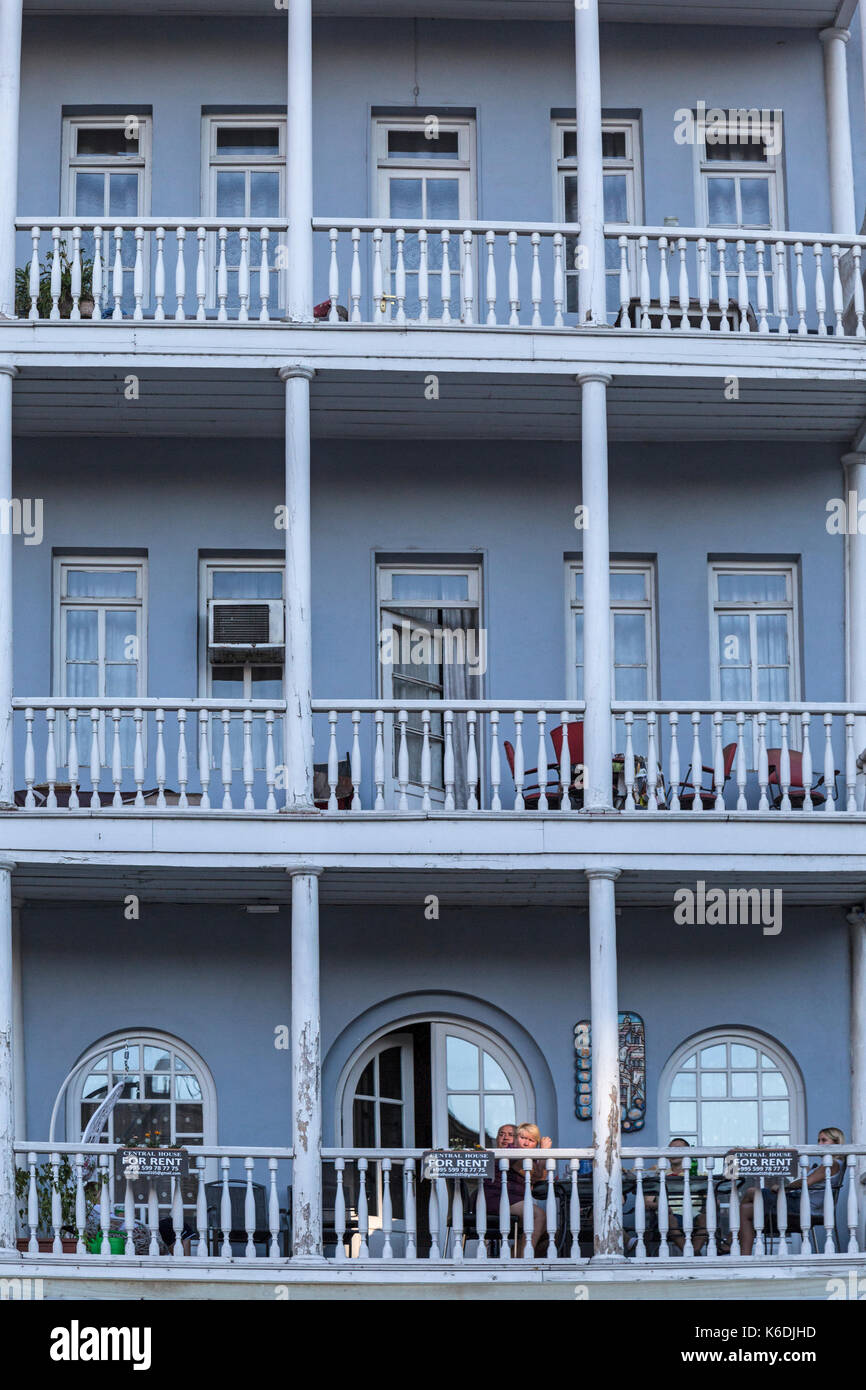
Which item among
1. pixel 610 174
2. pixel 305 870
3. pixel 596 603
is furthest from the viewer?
pixel 610 174

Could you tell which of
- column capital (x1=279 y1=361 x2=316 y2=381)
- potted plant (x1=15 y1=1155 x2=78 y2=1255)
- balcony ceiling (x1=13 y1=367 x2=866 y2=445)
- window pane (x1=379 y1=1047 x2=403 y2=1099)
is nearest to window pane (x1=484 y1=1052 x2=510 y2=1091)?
window pane (x1=379 y1=1047 x2=403 y2=1099)

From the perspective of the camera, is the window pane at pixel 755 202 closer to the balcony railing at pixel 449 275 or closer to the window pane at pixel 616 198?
the balcony railing at pixel 449 275

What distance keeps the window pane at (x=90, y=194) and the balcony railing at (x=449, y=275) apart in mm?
454

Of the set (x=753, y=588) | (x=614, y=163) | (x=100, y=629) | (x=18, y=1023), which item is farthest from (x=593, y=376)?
(x=18, y=1023)

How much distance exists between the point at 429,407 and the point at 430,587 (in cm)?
140

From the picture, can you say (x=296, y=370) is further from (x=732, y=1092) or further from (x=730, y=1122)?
(x=730, y=1122)

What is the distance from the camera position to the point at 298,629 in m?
14.7

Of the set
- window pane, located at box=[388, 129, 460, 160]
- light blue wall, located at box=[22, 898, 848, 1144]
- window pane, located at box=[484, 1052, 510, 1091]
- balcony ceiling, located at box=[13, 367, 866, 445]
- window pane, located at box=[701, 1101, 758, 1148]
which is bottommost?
window pane, located at box=[701, 1101, 758, 1148]

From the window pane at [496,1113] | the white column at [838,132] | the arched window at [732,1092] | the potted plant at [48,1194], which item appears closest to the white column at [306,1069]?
the potted plant at [48,1194]

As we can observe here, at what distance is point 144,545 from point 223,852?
9.60ft

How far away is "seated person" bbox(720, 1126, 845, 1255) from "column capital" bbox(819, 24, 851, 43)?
8302 millimetres

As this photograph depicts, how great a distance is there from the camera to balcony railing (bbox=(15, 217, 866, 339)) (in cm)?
1541

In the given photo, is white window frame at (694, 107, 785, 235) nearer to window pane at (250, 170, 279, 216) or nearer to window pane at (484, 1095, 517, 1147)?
window pane at (250, 170, 279, 216)

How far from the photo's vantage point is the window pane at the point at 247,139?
1731 centimetres
